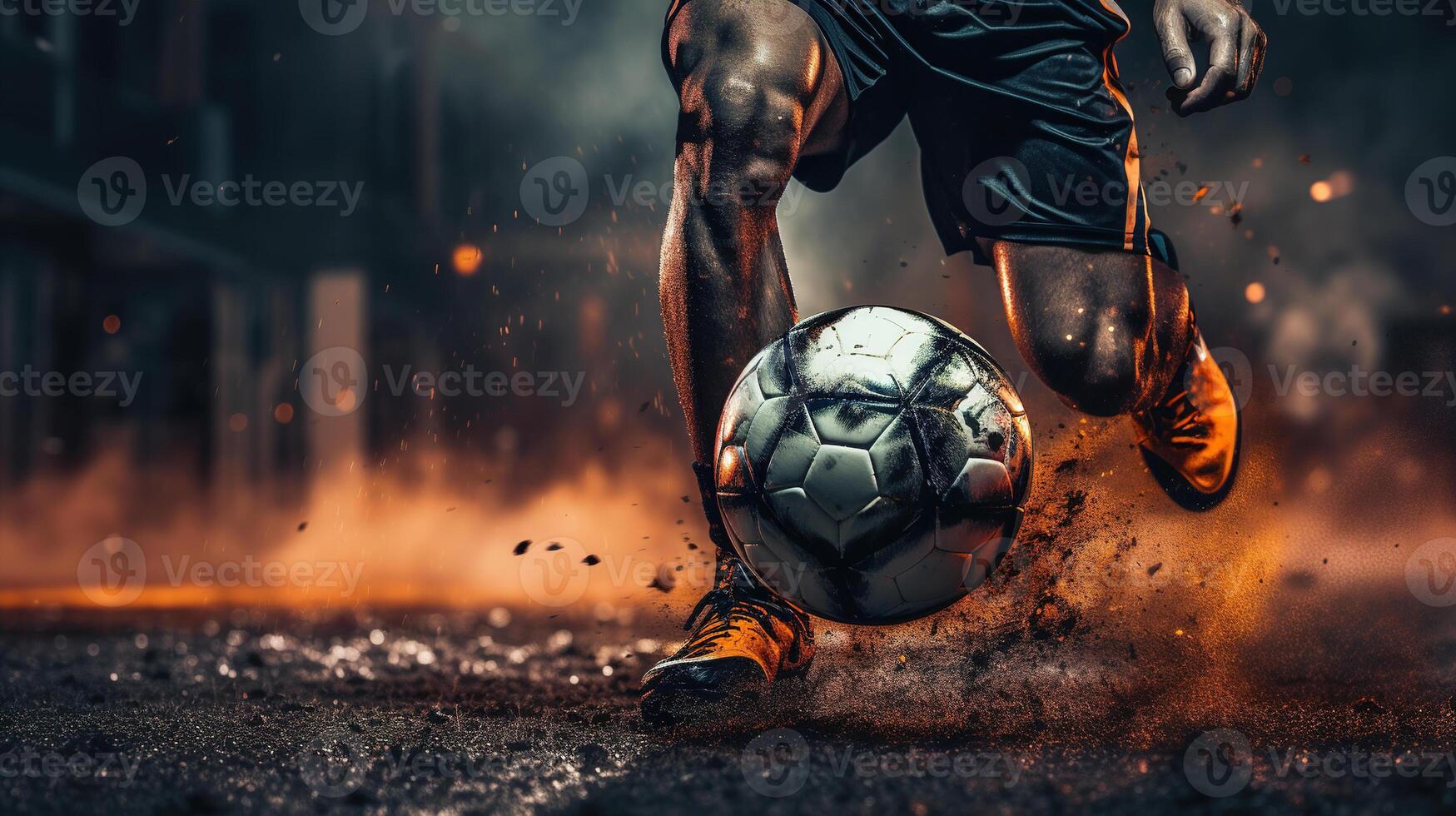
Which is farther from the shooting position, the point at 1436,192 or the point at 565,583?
the point at 565,583

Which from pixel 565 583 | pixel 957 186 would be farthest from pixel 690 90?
pixel 565 583

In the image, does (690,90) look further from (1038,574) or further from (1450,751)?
(1450,751)

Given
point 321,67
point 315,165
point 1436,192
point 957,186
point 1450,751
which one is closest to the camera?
point 1450,751

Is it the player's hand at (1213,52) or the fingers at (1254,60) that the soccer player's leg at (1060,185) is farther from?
the fingers at (1254,60)

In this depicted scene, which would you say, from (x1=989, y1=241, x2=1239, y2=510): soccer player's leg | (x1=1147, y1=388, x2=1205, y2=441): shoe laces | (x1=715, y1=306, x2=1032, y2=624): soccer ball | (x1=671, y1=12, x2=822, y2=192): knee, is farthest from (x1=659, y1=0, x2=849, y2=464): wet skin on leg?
(x1=1147, y1=388, x2=1205, y2=441): shoe laces

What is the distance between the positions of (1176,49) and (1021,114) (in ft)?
1.22

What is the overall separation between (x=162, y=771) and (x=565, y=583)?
4.00 meters

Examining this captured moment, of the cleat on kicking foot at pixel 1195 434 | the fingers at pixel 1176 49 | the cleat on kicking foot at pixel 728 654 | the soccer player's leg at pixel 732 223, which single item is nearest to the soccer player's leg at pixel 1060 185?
the fingers at pixel 1176 49

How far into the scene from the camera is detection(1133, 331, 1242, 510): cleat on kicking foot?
2.54m

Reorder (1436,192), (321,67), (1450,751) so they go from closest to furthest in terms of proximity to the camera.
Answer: (1450,751), (1436,192), (321,67)

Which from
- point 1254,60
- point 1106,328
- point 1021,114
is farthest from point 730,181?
point 1254,60

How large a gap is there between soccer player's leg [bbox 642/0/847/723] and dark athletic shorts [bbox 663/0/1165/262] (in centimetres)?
30

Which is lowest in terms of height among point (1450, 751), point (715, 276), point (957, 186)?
point (1450, 751)

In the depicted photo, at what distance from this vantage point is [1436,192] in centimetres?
358
